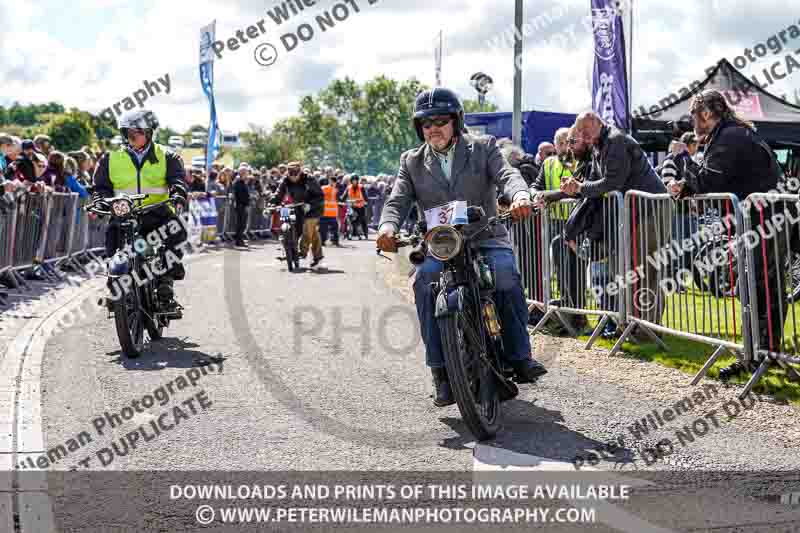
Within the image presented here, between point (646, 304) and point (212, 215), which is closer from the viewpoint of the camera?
point (646, 304)

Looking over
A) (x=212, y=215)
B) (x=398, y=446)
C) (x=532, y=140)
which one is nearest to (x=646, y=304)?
(x=398, y=446)

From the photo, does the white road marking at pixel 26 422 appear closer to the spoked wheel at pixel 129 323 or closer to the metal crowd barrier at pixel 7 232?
the spoked wheel at pixel 129 323

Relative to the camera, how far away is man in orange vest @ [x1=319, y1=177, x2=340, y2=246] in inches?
1068

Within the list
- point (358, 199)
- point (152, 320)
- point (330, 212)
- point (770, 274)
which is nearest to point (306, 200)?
point (330, 212)

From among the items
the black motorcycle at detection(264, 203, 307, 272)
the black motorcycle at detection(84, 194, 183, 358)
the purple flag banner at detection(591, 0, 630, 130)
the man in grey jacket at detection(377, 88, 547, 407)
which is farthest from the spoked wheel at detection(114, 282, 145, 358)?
the black motorcycle at detection(264, 203, 307, 272)

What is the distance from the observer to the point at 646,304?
9023 mm

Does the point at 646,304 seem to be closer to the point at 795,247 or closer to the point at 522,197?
the point at 795,247

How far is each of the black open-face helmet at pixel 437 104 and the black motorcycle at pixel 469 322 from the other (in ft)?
2.07

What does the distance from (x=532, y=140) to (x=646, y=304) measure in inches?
475

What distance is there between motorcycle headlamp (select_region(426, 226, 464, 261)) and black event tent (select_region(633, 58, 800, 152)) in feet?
39.8

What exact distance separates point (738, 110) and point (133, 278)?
1233 centimetres

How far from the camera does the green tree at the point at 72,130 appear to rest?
151875mm

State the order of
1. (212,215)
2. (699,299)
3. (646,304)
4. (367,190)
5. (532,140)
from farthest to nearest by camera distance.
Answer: (367,190), (212,215), (532,140), (646,304), (699,299)

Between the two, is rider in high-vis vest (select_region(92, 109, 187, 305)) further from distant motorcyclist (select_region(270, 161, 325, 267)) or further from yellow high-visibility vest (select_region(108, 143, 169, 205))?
distant motorcyclist (select_region(270, 161, 325, 267))
